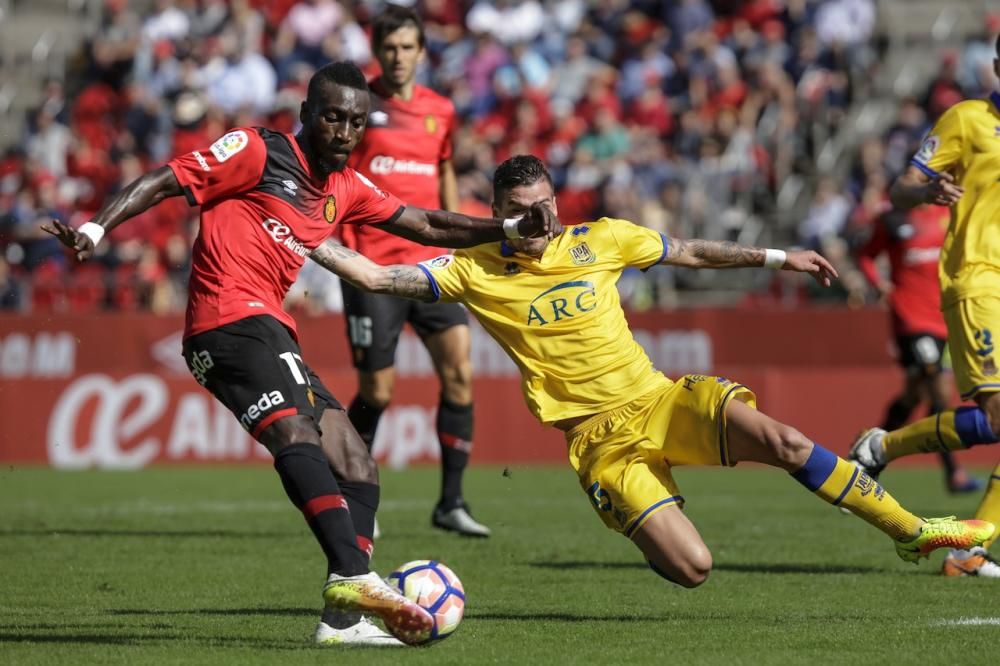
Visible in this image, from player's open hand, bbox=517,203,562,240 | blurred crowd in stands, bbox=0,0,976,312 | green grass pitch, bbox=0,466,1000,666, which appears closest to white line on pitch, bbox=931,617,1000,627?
green grass pitch, bbox=0,466,1000,666

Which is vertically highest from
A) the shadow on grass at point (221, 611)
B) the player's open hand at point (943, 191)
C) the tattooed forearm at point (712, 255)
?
the player's open hand at point (943, 191)

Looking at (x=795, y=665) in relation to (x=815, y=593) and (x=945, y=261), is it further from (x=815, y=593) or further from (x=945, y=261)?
(x=945, y=261)

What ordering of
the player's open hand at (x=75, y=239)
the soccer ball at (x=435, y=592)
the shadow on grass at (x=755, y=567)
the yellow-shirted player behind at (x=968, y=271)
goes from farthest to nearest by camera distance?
1. the shadow on grass at (x=755, y=567)
2. the yellow-shirted player behind at (x=968, y=271)
3. the soccer ball at (x=435, y=592)
4. the player's open hand at (x=75, y=239)

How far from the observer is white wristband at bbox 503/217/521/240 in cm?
707

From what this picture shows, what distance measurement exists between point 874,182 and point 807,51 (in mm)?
2838

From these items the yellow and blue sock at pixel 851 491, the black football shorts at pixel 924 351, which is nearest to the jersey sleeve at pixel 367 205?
the yellow and blue sock at pixel 851 491

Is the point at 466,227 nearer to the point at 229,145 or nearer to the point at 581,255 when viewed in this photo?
the point at 581,255

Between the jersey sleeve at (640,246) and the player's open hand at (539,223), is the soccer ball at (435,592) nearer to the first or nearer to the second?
the player's open hand at (539,223)

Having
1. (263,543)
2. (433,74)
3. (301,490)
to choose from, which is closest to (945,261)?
(301,490)

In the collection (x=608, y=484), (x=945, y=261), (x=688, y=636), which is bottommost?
(x=688, y=636)

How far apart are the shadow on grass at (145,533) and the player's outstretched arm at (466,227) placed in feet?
13.0

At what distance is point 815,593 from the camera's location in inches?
308

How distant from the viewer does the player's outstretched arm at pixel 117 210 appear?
5.93m

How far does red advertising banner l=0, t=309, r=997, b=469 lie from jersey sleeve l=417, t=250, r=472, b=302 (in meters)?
10.0
